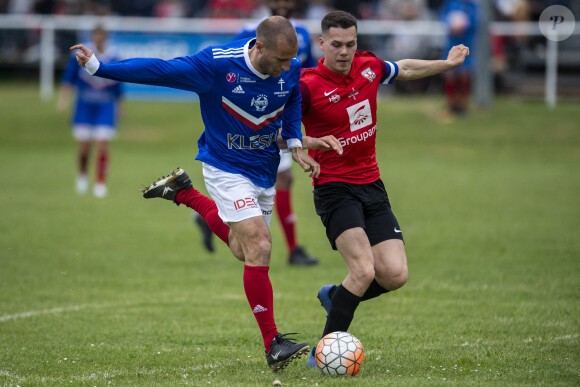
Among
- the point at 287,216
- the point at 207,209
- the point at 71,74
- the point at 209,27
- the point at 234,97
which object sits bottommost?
the point at 287,216

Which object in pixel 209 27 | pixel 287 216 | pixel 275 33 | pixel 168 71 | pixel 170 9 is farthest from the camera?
pixel 170 9

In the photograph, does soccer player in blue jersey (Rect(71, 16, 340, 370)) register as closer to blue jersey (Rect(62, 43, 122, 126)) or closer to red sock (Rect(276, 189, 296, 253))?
red sock (Rect(276, 189, 296, 253))

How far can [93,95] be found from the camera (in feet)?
48.3

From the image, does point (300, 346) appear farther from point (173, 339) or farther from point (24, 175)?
point (24, 175)

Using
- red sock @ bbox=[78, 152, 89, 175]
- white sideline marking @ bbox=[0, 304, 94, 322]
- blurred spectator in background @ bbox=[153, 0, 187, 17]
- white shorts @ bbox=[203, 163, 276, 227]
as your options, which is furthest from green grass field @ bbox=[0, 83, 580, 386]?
blurred spectator in background @ bbox=[153, 0, 187, 17]

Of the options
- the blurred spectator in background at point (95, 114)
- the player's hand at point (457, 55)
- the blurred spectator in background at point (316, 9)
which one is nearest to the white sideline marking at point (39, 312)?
the player's hand at point (457, 55)

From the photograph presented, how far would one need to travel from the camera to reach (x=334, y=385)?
16.2 feet

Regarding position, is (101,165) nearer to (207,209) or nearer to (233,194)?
(207,209)

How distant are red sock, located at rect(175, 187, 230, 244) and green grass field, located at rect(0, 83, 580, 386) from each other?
0.84m

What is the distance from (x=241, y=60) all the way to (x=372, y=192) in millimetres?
1333

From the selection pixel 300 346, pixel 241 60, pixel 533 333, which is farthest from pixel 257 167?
pixel 533 333

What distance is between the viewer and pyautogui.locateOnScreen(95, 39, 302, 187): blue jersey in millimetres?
5414

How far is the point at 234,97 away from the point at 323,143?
68 cm

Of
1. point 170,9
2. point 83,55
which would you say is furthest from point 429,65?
point 170,9
